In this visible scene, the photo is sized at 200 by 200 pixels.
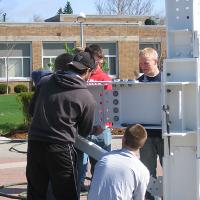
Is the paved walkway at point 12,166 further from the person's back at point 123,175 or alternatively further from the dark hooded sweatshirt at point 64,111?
the person's back at point 123,175

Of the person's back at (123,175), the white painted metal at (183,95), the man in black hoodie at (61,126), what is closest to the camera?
the person's back at (123,175)

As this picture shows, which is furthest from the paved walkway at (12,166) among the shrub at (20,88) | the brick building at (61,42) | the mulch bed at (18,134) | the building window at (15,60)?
the building window at (15,60)

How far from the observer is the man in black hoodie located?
229 inches

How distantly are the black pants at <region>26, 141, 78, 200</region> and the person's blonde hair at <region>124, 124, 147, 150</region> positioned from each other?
88 centimetres

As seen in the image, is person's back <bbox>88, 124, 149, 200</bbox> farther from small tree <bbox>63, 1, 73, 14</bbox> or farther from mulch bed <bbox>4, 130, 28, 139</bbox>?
small tree <bbox>63, 1, 73, 14</bbox>

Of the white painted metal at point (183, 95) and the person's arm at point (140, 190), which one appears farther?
the white painted metal at point (183, 95)

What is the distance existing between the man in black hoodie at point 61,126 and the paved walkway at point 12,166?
2370 mm

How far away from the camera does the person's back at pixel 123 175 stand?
502 centimetres

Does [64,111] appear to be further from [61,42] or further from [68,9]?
[68,9]

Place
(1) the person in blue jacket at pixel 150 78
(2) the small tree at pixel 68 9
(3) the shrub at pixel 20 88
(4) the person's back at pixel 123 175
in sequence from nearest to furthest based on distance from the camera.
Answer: (4) the person's back at pixel 123 175 < (1) the person in blue jacket at pixel 150 78 < (3) the shrub at pixel 20 88 < (2) the small tree at pixel 68 9

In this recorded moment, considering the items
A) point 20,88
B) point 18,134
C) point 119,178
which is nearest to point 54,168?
point 119,178

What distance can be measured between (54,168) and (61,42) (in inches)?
1648

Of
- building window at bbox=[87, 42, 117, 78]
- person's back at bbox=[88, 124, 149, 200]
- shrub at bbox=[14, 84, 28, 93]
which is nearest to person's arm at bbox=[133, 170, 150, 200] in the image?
person's back at bbox=[88, 124, 149, 200]

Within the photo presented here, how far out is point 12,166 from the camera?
11227mm
